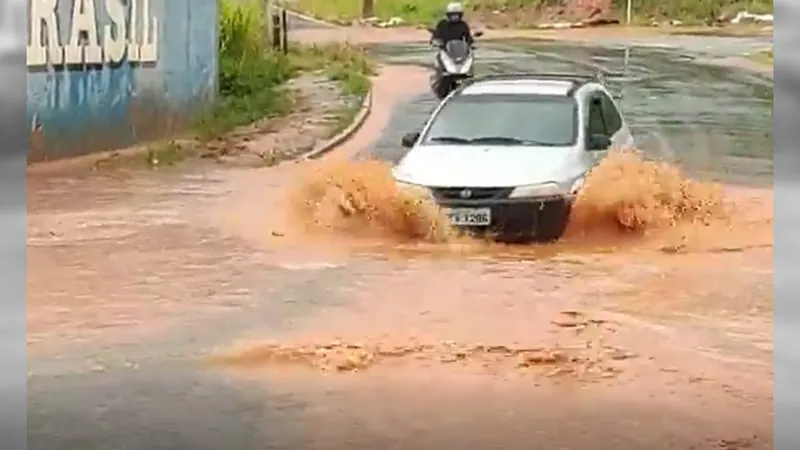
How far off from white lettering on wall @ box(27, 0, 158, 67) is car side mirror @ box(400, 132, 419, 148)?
567 millimetres

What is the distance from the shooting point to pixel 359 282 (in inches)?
103

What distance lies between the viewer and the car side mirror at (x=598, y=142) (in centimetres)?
266

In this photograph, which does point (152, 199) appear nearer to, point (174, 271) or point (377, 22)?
point (174, 271)

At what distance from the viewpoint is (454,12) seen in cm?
271

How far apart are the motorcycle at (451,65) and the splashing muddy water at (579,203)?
0.22 meters

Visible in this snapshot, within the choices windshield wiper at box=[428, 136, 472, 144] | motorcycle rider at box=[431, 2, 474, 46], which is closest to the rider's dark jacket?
motorcycle rider at box=[431, 2, 474, 46]

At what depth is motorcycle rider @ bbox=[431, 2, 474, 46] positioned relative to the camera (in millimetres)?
2705

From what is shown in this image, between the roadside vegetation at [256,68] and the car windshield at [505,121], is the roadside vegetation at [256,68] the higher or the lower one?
the higher one

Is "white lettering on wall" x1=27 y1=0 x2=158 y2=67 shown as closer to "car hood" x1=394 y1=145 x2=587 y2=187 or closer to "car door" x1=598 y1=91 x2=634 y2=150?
"car hood" x1=394 y1=145 x2=587 y2=187

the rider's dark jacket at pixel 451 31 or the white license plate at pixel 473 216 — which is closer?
the white license plate at pixel 473 216

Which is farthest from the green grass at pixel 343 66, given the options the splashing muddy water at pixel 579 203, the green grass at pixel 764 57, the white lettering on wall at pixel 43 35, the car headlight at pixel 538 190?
the green grass at pixel 764 57

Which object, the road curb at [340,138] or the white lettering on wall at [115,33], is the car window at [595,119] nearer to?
the road curb at [340,138]

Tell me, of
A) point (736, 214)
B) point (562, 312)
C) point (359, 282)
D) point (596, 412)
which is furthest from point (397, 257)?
point (736, 214)

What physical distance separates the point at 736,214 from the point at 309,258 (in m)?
0.92
